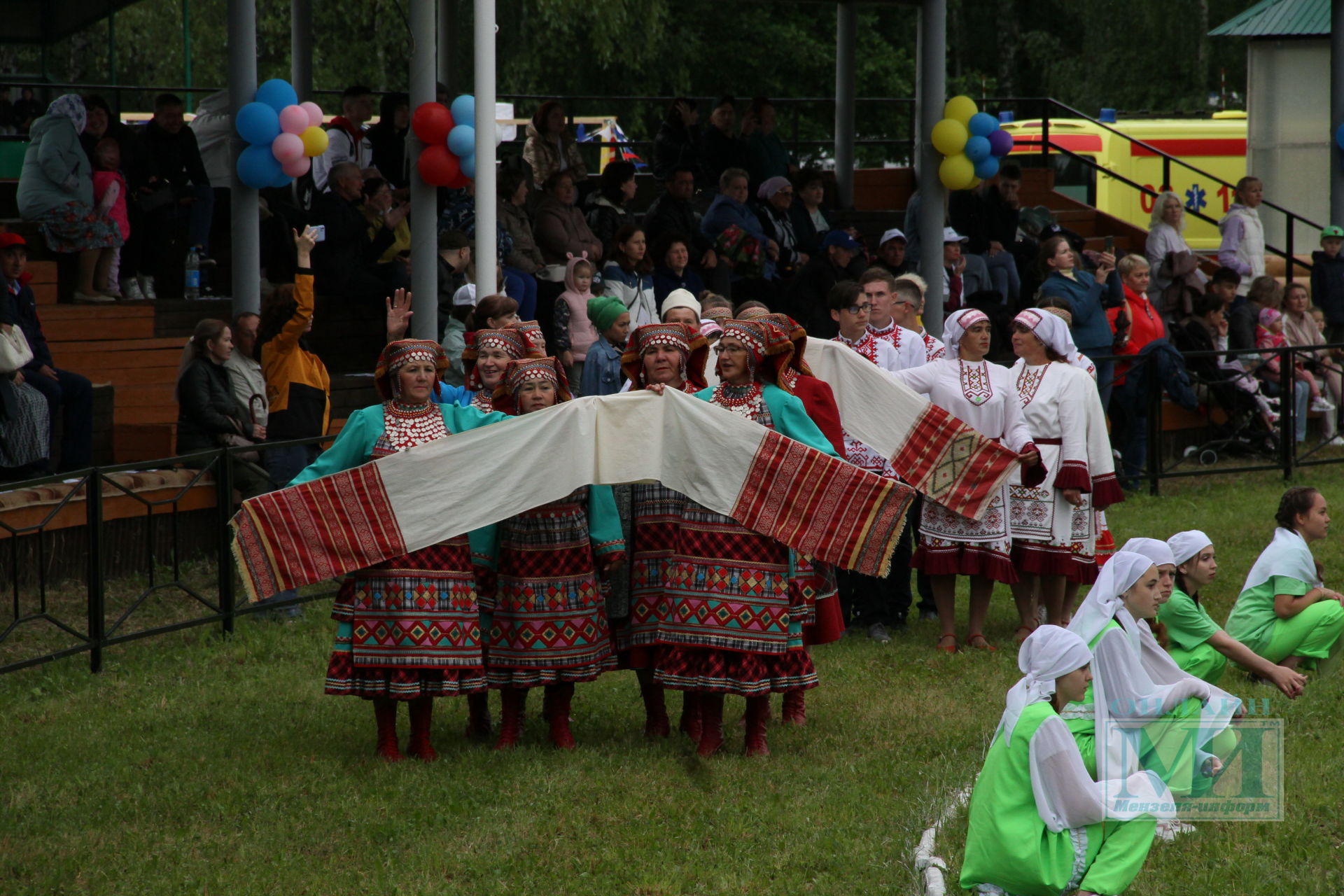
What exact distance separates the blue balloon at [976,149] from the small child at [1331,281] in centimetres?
441

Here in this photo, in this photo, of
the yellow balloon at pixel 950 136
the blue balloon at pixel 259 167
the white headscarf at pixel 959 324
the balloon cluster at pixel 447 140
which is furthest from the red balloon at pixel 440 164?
the yellow balloon at pixel 950 136

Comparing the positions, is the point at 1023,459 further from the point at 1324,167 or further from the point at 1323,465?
the point at 1324,167

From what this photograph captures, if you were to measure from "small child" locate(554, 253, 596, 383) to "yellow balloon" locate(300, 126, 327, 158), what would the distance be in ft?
6.07

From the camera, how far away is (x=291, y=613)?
1017 cm

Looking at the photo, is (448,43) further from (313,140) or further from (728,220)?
(313,140)

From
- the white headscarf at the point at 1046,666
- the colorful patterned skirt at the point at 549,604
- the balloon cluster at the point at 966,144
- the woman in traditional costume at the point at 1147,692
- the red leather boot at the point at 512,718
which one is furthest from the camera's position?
the balloon cluster at the point at 966,144

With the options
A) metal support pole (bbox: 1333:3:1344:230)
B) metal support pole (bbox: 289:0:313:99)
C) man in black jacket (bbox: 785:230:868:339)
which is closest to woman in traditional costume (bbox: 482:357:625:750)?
man in black jacket (bbox: 785:230:868:339)

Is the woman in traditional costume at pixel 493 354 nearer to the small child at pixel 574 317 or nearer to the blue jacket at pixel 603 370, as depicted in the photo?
the blue jacket at pixel 603 370

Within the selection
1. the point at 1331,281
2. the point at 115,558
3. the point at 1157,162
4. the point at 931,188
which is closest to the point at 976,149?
the point at 931,188

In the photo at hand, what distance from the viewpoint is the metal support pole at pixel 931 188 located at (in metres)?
14.3

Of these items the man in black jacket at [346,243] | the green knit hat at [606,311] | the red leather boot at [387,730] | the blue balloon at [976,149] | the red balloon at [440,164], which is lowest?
the red leather boot at [387,730]

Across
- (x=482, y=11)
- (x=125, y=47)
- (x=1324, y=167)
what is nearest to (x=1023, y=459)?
(x=482, y=11)

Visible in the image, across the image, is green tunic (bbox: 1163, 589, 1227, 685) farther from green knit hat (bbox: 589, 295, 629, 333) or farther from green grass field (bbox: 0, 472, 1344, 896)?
green knit hat (bbox: 589, 295, 629, 333)

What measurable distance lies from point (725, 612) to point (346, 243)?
704 centimetres
